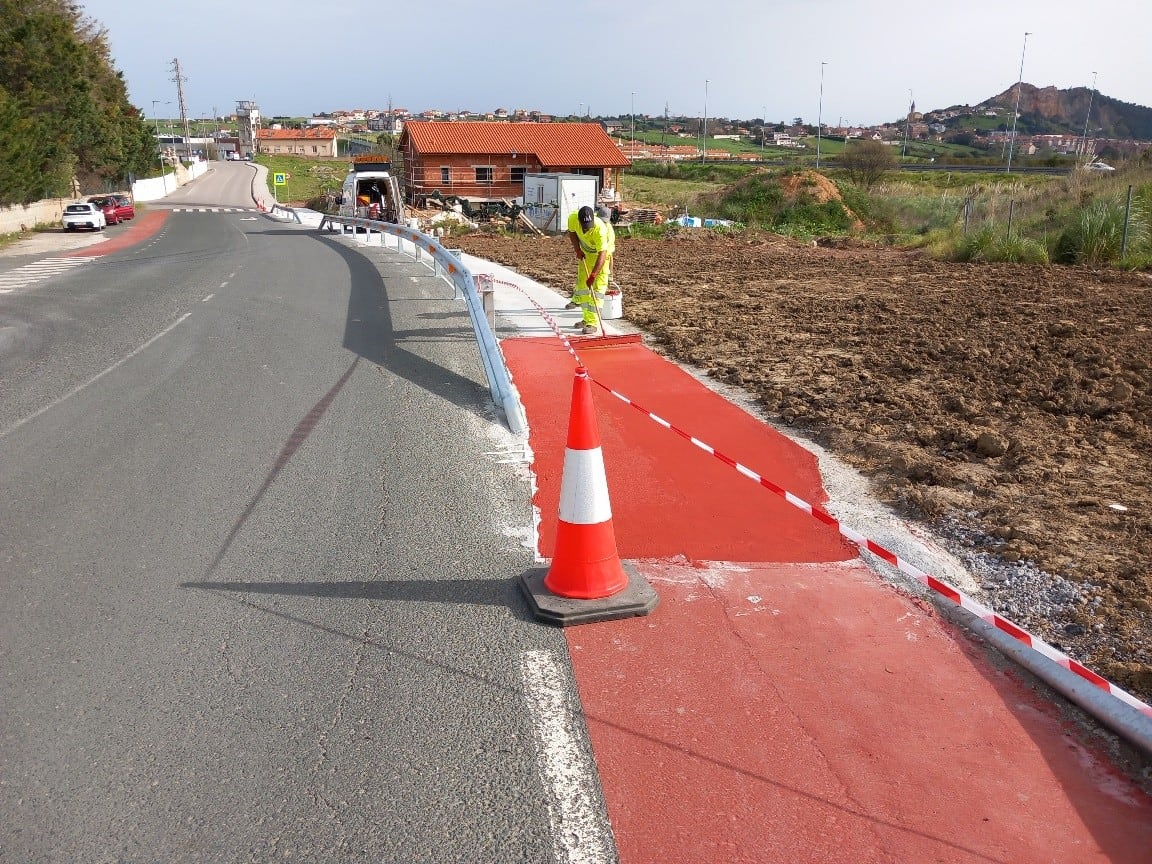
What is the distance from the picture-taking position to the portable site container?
4006 centimetres

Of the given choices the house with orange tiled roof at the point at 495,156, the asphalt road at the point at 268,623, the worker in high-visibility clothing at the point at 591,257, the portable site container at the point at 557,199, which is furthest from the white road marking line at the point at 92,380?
the house with orange tiled roof at the point at 495,156

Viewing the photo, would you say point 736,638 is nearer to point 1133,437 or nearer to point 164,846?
point 164,846

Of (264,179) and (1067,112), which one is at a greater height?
(1067,112)

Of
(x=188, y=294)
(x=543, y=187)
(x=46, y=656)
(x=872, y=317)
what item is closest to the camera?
(x=46, y=656)

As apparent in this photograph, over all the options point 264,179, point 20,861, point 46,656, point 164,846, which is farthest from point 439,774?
point 264,179

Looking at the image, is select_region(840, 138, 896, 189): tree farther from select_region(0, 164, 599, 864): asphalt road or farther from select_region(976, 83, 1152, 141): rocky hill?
select_region(976, 83, 1152, 141): rocky hill

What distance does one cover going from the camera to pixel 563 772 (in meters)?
3.45

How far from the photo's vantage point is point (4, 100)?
3888 cm

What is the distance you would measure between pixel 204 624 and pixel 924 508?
4.46 meters

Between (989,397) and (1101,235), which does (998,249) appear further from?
(989,397)

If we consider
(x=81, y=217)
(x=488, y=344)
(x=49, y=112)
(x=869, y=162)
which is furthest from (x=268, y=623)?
(x=49, y=112)

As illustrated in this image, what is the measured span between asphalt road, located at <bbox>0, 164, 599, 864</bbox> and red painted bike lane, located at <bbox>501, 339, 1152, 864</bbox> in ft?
0.95

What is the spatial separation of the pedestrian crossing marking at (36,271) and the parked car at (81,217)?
47.1ft

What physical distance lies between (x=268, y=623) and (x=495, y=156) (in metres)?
56.9
